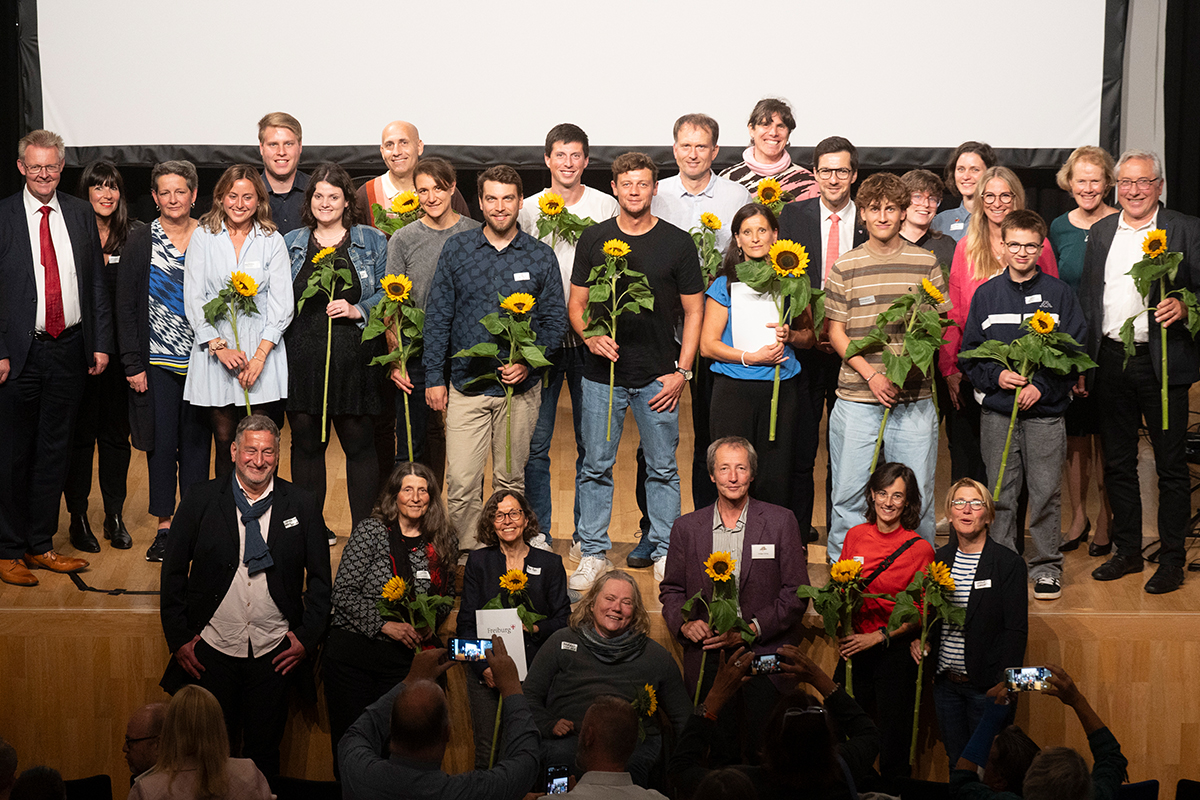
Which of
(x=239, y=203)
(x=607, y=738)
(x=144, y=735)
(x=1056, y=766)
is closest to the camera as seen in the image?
(x=1056, y=766)

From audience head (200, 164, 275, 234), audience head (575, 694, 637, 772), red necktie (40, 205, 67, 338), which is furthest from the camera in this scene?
red necktie (40, 205, 67, 338)

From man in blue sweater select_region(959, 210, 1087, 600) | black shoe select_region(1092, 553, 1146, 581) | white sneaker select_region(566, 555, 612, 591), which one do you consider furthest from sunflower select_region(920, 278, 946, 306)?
white sneaker select_region(566, 555, 612, 591)

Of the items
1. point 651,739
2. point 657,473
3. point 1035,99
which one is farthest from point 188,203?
point 1035,99

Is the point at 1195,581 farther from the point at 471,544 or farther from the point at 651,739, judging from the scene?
the point at 471,544

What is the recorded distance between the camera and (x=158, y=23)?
21.6ft

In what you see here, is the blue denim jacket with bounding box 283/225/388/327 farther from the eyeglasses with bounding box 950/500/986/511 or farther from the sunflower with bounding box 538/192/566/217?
the eyeglasses with bounding box 950/500/986/511

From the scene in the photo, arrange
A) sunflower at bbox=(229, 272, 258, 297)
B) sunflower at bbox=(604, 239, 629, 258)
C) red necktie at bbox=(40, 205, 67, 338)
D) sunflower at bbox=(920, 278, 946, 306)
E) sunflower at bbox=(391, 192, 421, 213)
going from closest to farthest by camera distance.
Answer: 1. sunflower at bbox=(920, 278, 946, 306)
2. sunflower at bbox=(604, 239, 629, 258)
3. sunflower at bbox=(229, 272, 258, 297)
4. red necktie at bbox=(40, 205, 67, 338)
5. sunflower at bbox=(391, 192, 421, 213)

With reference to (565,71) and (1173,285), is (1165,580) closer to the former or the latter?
(1173,285)

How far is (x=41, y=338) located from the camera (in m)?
4.65

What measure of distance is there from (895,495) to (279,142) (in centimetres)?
284

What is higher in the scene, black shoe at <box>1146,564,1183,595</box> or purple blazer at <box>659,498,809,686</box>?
purple blazer at <box>659,498,809,686</box>

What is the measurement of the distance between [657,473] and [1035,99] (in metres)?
3.62

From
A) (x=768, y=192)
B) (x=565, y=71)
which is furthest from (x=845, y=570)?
(x=565, y=71)

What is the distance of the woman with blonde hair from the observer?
2.96m
